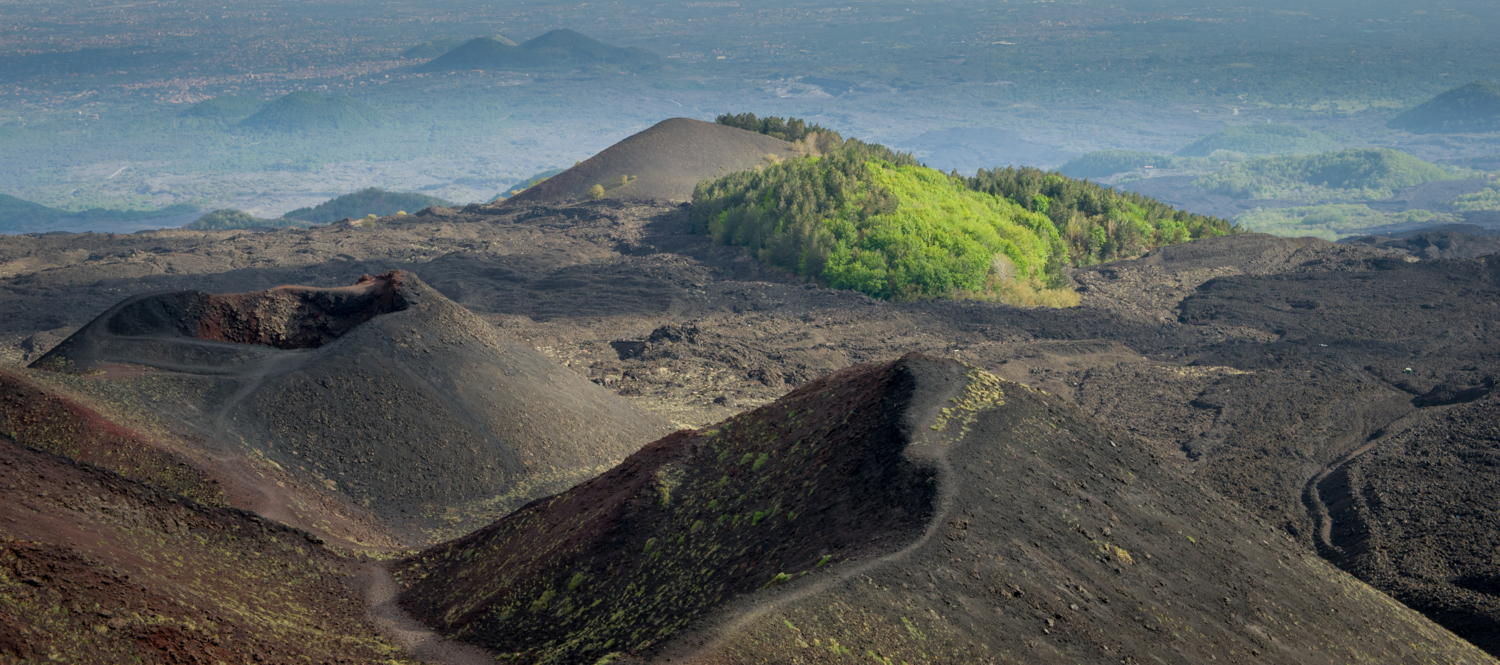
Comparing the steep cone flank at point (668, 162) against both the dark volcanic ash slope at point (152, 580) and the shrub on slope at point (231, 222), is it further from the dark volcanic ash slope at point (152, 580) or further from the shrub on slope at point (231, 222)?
the dark volcanic ash slope at point (152, 580)

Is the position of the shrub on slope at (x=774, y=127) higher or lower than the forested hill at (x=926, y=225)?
higher

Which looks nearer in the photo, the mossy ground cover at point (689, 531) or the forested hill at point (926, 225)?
the mossy ground cover at point (689, 531)

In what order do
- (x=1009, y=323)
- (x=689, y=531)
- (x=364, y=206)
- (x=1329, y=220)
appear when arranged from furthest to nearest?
(x=1329, y=220) < (x=364, y=206) < (x=1009, y=323) < (x=689, y=531)

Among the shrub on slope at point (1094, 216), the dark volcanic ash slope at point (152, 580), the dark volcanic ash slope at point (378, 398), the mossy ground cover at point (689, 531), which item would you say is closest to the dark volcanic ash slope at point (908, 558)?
the mossy ground cover at point (689, 531)

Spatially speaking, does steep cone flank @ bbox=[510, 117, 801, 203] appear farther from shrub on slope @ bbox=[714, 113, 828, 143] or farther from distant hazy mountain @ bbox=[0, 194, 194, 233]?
distant hazy mountain @ bbox=[0, 194, 194, 233]

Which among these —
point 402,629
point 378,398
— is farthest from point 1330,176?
point 402,629

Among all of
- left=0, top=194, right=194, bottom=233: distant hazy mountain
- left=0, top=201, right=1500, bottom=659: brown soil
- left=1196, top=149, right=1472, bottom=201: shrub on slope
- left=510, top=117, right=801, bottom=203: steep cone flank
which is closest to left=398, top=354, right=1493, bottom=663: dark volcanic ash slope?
left=0, top=201, right=1500, bottom=659: brown soil

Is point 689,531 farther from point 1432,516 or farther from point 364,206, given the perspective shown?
point 364,206

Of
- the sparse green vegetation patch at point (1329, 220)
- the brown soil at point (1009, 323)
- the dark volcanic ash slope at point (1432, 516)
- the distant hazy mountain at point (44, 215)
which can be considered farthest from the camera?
the distant hazy mountain at point (44, 215)
